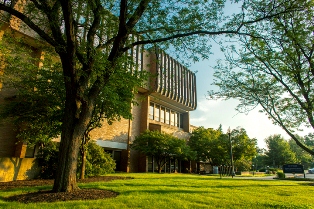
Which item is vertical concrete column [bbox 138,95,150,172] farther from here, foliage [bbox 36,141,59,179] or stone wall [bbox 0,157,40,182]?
stone wall [bbox 0,157,40,182]

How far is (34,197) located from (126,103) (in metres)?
7.32

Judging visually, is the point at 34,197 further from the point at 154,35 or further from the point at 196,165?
the point at 196,165

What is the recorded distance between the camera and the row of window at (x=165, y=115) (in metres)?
32.1

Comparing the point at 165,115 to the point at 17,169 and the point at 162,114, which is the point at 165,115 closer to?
the point at 162,114

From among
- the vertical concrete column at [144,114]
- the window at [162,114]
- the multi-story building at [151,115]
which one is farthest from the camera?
the window at [162,114]

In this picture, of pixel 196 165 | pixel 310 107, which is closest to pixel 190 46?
pixel 310 107

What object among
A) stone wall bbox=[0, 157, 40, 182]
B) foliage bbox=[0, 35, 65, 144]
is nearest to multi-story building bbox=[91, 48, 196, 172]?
foliage bbox=[0, 35, 65, 144]

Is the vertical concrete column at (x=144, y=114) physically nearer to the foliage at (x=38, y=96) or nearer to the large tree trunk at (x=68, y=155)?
the foliage at (x=38, y=96)

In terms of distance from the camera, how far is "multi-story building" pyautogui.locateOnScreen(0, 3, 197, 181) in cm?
1241

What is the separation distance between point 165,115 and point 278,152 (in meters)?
45.3

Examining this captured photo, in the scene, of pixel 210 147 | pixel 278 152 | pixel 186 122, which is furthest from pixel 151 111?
pixel 278 152

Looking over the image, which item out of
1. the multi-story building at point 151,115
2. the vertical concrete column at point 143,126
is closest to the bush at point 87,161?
the multi-story building at point 151,115

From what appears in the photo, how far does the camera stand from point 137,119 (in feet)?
95.9

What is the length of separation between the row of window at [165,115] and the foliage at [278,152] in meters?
39.3
